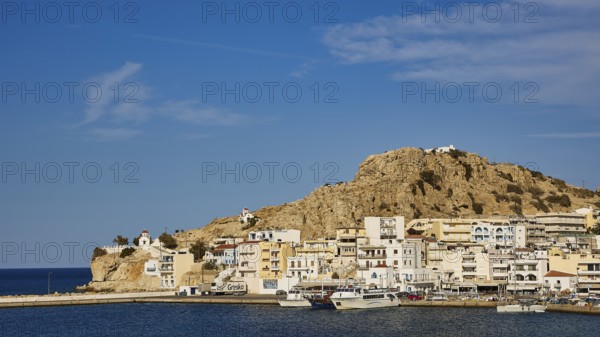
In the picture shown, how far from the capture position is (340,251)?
12000cm

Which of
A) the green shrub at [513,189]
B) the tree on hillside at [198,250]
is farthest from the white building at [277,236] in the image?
the green shrub at [513,189]

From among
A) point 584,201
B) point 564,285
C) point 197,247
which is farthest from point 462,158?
point 564,285

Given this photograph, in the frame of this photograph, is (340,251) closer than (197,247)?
Yes

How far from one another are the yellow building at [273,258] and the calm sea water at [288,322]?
14.9m

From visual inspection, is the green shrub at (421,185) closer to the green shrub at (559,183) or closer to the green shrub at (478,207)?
the green shrub at (478,207)

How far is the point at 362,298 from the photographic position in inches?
3981

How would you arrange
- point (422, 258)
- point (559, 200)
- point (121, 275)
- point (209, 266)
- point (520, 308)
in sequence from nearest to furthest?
point (520, 308) < point (422, 258) < point (209, 266) < point (121, 275) < point (559, 200)

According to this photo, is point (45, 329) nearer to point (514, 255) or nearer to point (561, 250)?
point (514, 255)

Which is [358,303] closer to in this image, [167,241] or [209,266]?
[209,266]

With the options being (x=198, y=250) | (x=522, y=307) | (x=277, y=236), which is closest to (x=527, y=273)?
(x=522, y=307)

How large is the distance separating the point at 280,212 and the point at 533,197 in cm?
4802

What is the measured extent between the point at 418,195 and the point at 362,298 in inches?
2151

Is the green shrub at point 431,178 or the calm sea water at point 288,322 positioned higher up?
the green shrub at point 431,178

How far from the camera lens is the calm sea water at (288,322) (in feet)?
256
